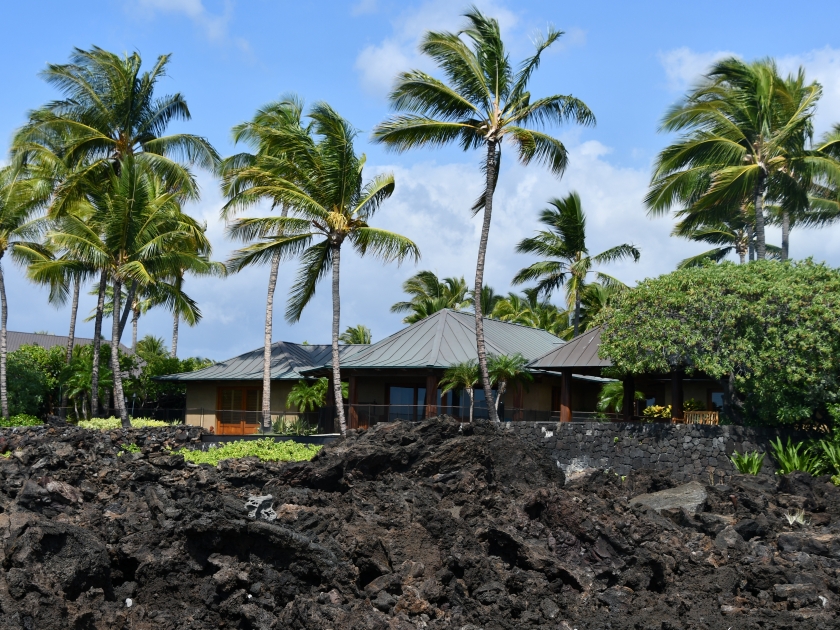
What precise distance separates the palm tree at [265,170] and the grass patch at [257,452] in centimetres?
658

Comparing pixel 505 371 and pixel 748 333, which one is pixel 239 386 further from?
pixel 748 333

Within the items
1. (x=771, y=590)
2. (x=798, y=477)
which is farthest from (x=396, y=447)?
(x=798, y=477)

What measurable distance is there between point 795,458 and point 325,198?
1380 cm

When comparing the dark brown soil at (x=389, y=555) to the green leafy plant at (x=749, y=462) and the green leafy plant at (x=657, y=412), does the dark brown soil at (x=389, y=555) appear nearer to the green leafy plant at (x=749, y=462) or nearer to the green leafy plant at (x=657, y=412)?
the green leafy plant at (x=749, y=462)

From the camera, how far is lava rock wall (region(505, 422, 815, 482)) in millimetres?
18875

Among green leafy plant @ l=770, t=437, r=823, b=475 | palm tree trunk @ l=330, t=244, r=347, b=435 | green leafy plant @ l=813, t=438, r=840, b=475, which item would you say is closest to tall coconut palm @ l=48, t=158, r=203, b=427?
palm tree trunk @ l=330, t=244, r=347, b=435

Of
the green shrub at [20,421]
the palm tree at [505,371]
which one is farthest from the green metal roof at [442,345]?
the green shrub at [20,421]

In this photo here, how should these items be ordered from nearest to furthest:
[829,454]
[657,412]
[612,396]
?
[829,454] → [657,412] → [612,396]

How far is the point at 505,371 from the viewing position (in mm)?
25344

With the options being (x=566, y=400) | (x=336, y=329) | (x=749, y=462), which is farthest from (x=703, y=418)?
(x=336, y=329)

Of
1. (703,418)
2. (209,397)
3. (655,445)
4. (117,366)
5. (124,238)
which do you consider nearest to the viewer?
(655,445)

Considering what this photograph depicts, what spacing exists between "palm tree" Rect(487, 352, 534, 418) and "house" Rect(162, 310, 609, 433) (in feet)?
2.79

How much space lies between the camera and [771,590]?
32.4 ft

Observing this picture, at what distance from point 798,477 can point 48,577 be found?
12.7 m
